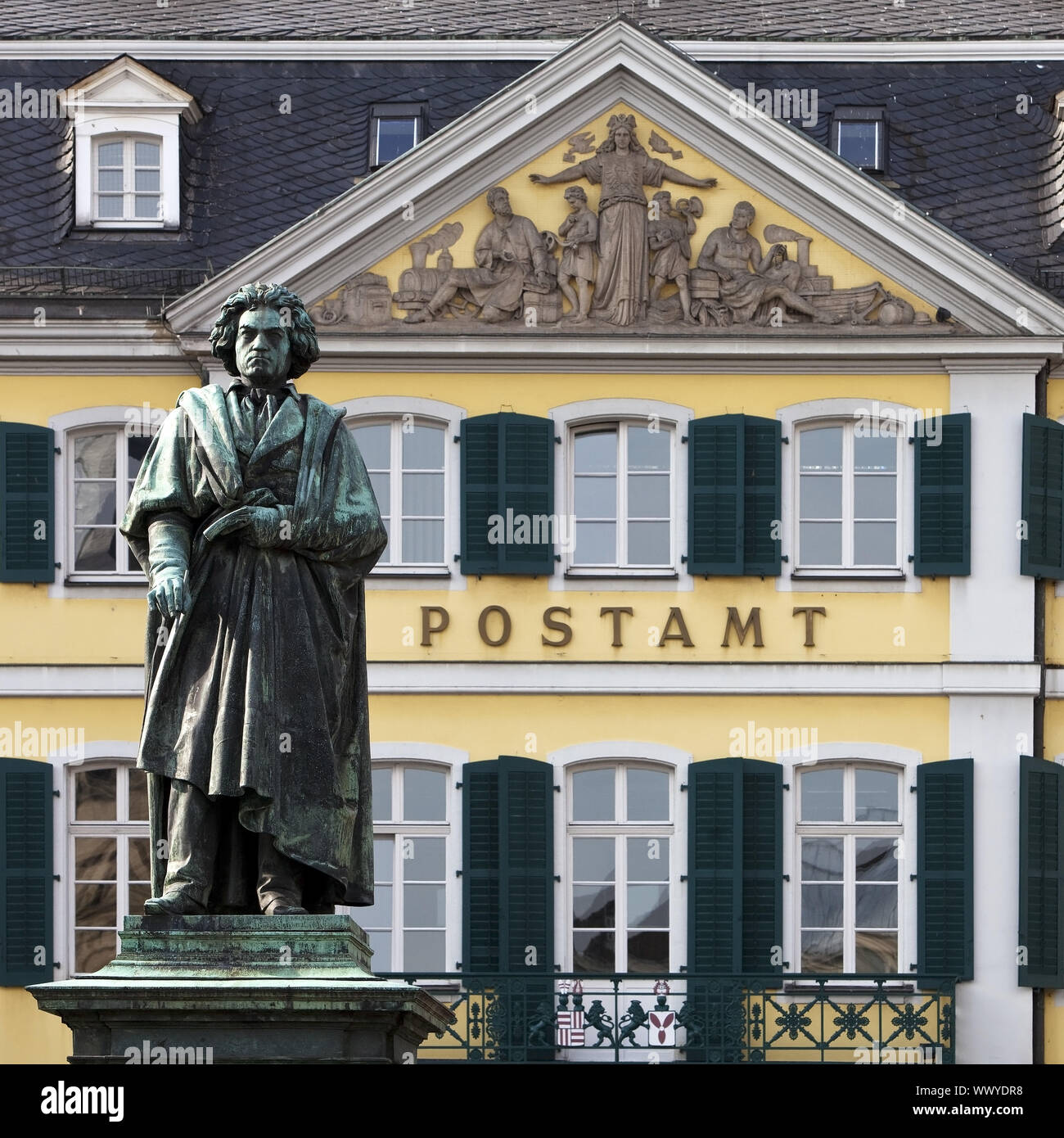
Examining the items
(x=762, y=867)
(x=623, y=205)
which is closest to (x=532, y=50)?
(x=623, y=205)

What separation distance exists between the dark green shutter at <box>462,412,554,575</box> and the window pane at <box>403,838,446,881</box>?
91.4 inches

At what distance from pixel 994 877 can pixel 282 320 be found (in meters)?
17.5

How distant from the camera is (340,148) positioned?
29000mm

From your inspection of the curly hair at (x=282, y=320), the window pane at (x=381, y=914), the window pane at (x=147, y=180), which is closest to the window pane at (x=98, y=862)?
the window pane at (x=381, y=914)

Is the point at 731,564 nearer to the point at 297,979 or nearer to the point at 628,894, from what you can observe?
the point at 628,894

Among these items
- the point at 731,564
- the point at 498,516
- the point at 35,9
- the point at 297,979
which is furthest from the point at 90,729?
the point at 297,979

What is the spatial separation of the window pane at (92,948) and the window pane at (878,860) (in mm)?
6282

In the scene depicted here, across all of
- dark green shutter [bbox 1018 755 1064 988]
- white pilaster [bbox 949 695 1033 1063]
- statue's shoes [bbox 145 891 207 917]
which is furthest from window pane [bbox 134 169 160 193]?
statue's shoes [bbox 145 891 207 917]

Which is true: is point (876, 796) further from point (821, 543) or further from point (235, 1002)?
point (235, 1002)

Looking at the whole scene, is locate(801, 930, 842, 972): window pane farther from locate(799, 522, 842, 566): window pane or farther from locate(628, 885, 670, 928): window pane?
locate(799, 522, 842, 566): window pane

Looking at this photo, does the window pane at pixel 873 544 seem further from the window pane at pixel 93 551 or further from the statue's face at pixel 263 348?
the statue's face at pixel 263 348

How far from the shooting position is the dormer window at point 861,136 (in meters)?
29.1

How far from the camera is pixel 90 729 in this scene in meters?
27.2
